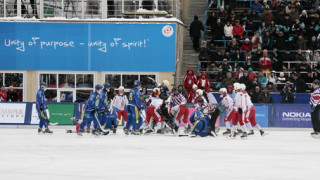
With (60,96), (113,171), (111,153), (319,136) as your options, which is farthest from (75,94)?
(113,171)

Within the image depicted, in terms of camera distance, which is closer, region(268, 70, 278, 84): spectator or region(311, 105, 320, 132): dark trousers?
region(311, 105, 320, 132): dark trousers

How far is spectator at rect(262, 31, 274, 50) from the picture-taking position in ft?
112

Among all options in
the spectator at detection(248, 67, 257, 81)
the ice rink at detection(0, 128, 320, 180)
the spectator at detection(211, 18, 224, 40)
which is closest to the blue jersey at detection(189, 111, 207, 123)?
the ice rink at detection(0, 128, 320, 180)

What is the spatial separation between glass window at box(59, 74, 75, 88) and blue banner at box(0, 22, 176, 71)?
0.43 m

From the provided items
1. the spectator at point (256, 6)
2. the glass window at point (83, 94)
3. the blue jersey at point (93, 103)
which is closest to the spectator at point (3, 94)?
the glass window at point (83, 94)

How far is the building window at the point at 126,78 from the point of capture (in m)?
35.6

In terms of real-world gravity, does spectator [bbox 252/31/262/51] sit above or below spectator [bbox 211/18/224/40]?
below

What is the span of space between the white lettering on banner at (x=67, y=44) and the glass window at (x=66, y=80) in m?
1.38

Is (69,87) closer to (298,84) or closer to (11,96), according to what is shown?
(11,96)

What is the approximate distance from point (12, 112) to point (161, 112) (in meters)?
7.65

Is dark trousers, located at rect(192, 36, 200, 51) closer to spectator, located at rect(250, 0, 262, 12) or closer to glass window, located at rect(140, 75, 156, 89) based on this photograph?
glass window, located at rect(140, 75, 156, 89)

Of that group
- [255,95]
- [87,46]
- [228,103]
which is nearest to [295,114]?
[255,95]

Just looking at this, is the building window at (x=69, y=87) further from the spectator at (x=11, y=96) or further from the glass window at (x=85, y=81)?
the spectator at (x=11, y=96)

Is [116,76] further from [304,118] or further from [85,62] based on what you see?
[304,118]
